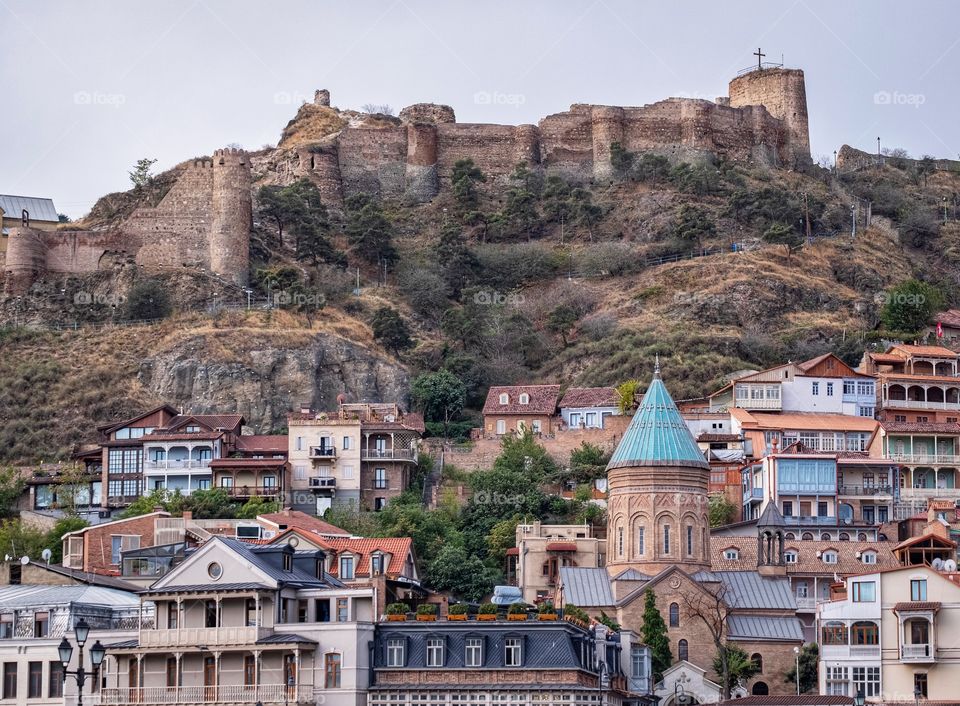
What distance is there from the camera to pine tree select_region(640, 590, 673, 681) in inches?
2677

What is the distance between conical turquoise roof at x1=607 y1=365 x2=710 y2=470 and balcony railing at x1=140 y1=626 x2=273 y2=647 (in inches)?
863

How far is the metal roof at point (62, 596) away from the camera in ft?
195

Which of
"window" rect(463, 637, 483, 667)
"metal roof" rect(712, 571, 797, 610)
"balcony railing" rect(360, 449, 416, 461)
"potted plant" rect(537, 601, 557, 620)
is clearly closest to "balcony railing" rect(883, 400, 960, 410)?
"metal roof" rect(712, 571, 797, 610)

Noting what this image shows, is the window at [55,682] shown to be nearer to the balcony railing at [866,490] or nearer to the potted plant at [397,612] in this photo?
the potted plant at [397,612]

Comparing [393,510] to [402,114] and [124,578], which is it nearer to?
[124,578]

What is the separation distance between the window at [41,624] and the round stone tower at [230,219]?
1765 inches

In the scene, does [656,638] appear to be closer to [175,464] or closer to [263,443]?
[263,443]

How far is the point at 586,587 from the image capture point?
73.6 metres

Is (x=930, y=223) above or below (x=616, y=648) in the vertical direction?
above

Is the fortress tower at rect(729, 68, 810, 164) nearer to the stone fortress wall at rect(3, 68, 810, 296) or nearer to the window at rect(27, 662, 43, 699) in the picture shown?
the stone fortress wall at rect(3, 68, 810, 296)

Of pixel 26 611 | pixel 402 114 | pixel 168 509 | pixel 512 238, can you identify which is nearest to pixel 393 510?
pixel 168 509

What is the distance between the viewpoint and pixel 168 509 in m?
81.0

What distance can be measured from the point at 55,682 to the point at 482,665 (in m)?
11.6

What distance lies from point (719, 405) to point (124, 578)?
3633 cm
